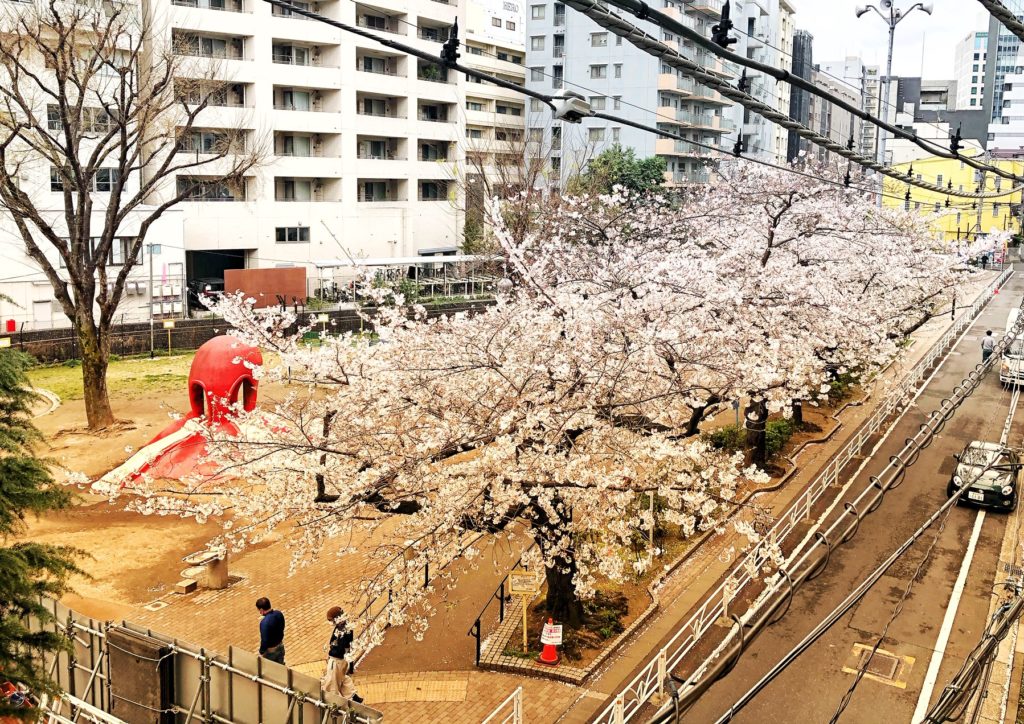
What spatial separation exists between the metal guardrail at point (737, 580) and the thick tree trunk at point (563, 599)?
138 cm

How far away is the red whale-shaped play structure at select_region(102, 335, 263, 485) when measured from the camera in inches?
817

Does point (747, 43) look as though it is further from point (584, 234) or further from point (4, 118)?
point (4, 118)

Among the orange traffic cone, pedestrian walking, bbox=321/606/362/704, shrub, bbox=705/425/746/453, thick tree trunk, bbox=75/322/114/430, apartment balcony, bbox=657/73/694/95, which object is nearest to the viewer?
pedestrian walking, bbox=321/606/362/704

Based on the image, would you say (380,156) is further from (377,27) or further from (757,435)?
(757,435)

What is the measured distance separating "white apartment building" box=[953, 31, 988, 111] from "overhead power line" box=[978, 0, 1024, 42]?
130 meters

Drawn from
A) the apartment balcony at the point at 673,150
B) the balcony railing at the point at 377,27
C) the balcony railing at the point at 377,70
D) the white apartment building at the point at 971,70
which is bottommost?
the apartment balcony at the point at 673,150

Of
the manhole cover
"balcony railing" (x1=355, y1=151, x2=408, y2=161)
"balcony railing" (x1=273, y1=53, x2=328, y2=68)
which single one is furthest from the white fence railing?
"balcony railing" (x1=355, y1=151, x2=408, y2=161)

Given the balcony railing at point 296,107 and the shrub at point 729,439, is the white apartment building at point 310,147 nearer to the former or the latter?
the balcony railing at point 296,107

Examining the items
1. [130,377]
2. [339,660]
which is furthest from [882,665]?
[130,377]

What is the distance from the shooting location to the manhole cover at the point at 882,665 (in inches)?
518

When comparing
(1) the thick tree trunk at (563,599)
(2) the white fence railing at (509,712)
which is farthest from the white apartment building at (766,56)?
(2) the white fence railing at (509,712)

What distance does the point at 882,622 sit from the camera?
15.0 meters

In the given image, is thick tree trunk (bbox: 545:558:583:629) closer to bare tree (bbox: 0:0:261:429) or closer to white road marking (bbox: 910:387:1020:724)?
white road marking (bbox: 910:387:1020:724)

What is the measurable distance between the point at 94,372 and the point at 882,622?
20.4 m
